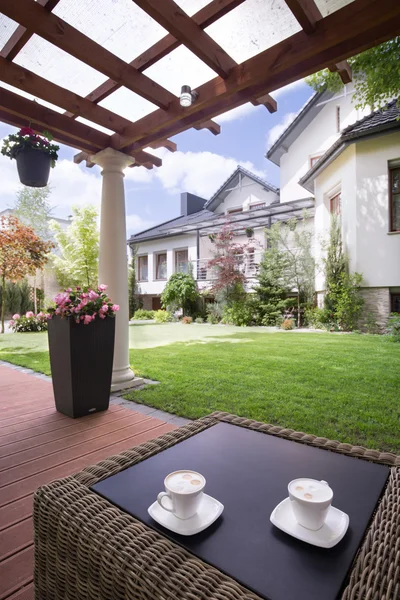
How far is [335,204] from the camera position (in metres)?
9.27

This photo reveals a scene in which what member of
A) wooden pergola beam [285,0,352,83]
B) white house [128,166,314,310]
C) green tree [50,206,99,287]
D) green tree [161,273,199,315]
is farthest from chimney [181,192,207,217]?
wooden pergola beam [285,0,352,83]

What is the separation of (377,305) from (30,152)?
24.6 feet

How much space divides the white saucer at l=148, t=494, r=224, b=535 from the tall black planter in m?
1.93

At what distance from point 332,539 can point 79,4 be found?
8.43 ft

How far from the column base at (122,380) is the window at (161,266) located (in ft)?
41.2

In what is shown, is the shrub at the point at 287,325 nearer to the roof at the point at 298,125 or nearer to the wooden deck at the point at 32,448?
the wooden deck at the point at 32,448

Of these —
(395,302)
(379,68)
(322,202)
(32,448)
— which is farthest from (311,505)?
(322,202)

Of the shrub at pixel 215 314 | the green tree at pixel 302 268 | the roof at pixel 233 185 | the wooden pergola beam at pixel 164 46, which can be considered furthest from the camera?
the roof at pixel 233 185

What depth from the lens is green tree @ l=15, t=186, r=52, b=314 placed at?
1502cm

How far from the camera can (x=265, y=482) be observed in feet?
3.00

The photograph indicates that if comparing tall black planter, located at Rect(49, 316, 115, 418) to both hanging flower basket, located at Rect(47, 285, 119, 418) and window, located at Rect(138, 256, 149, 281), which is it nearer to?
hanging flower basket, located at Rect(47, 285, 119, 418)

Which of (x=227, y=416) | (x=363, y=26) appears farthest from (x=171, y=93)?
(x=227, y=416)

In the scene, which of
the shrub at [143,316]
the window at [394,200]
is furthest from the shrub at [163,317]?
the window at [394,200]

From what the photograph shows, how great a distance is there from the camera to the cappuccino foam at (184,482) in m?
0.78
